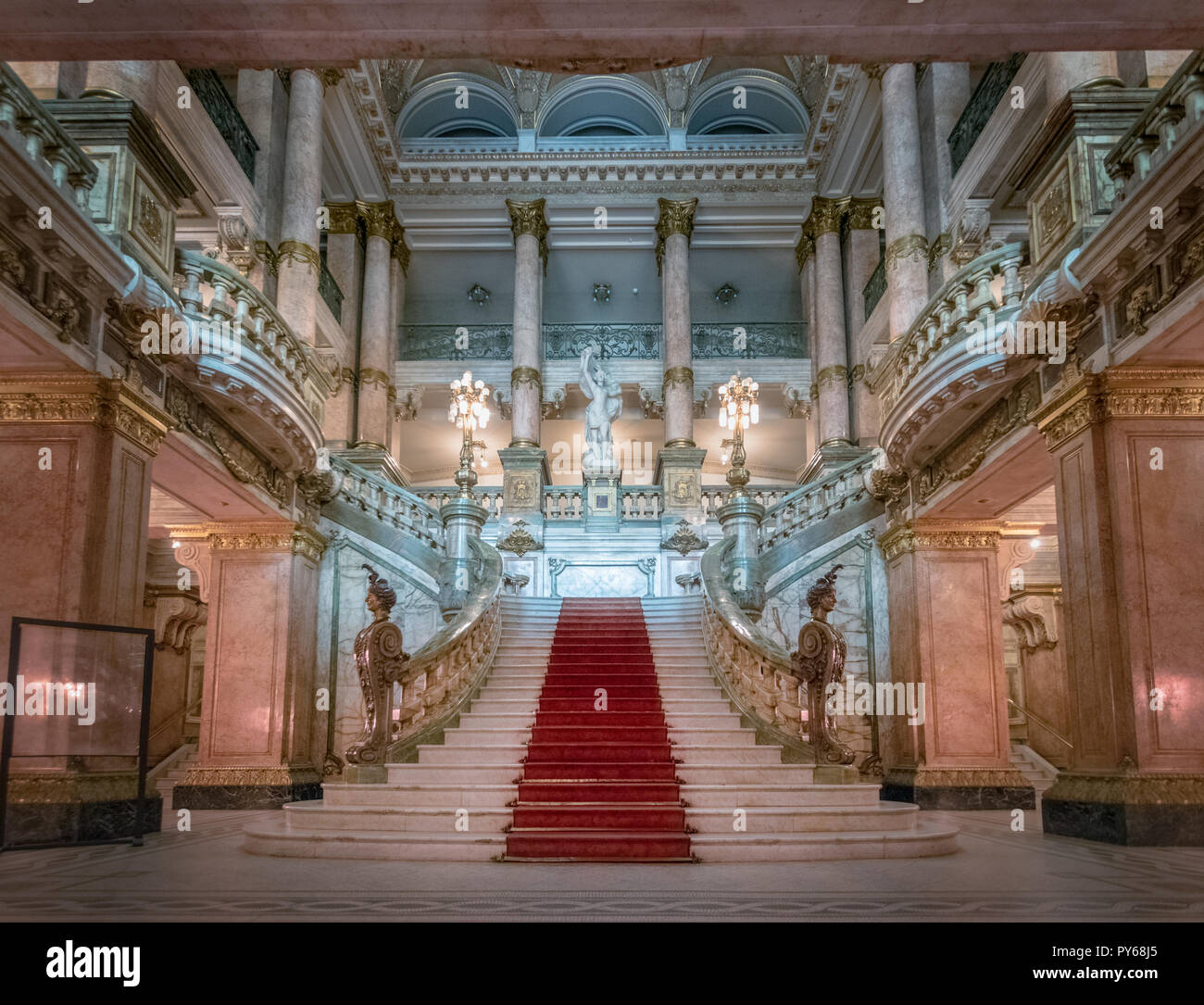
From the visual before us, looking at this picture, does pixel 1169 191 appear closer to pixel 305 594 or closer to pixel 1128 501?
pixel 1128 501

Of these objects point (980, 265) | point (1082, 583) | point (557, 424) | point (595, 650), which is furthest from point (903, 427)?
point (557, 424)

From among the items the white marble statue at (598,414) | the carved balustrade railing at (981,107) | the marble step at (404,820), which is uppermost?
the carved balustrade railing at (981,107)

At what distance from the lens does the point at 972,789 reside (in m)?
11.4

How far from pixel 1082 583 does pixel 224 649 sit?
9364mm

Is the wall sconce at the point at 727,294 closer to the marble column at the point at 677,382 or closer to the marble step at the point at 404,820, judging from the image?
the marble column at the point at 677,382

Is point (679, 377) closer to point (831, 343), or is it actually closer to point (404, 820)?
point (831, 343)

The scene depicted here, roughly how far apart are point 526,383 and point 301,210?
21.0ft

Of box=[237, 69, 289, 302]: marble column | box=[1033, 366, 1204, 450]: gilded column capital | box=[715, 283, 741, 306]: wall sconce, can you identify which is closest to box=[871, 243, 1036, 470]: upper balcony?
box=[1033, 366, 1204, 450]: gilded column capital

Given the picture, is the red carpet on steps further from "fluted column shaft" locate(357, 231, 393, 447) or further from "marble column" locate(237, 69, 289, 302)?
"fluted column shaft" locate(357, 231, 393, 447)

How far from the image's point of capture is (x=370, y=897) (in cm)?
483

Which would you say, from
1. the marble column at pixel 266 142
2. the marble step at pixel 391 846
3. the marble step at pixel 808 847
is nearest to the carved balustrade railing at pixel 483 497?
the marble column at pixel 266 142

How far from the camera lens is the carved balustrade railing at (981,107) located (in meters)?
13.0

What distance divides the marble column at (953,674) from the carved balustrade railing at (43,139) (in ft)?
30.4

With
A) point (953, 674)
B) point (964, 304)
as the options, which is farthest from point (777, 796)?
point (953, 674)
